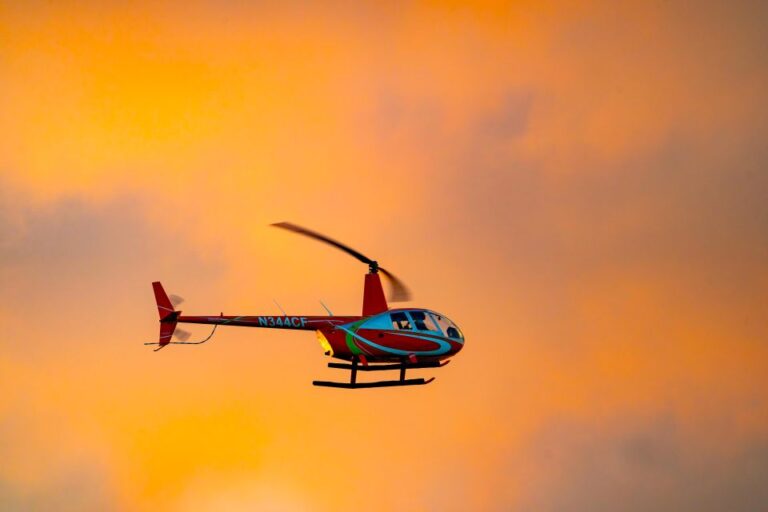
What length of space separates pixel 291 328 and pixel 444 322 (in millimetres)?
7220

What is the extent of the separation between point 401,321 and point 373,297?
240 cm

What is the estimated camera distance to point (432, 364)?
158ft

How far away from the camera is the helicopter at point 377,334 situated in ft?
155

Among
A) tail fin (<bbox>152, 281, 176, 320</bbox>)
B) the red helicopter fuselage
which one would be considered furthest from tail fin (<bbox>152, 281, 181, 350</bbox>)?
the red helicopter fuselage

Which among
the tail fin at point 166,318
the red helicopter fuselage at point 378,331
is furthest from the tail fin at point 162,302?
the red helicopter fuselage at point 378,331

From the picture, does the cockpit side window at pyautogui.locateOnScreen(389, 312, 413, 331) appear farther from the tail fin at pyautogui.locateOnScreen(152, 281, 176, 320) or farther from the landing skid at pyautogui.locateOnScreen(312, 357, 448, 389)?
the tail fin at pyautogui.locateOnScreen(152, 281, 176, 320)

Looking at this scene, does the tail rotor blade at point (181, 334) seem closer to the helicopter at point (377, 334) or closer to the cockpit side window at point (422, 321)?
the helicopter at point (377, 334)

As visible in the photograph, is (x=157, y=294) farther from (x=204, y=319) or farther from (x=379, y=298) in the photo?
(x=379, y=298)

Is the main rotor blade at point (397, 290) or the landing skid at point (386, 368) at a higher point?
the main rotor blade at point (397, 290)

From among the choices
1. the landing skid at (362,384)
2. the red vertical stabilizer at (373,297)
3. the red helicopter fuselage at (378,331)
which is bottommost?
the landing skid at (362,384)

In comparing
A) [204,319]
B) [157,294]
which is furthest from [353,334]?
[157,294]

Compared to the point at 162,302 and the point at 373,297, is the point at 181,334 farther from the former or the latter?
the point at 373,297

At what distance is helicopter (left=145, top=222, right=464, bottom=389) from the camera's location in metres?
47.4

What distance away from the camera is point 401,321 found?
47.8 m
